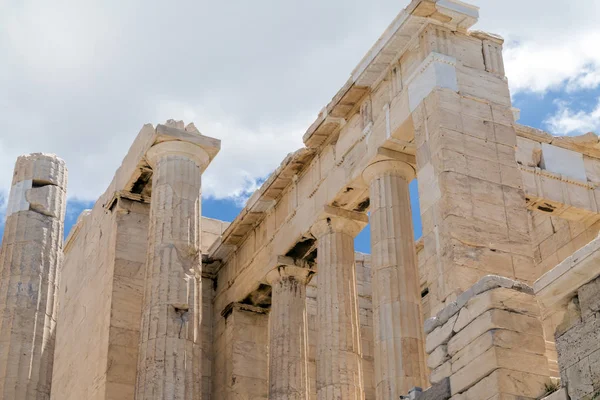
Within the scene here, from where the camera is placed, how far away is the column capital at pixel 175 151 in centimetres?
2367

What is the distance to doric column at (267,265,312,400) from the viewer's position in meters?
23.9

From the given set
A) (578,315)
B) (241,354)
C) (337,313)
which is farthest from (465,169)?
(241,354)

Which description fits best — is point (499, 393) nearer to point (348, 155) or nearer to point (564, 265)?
point (564, 265)

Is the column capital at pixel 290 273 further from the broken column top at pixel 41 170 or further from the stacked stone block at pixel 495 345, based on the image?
the stacked stone block at pixel 495 345

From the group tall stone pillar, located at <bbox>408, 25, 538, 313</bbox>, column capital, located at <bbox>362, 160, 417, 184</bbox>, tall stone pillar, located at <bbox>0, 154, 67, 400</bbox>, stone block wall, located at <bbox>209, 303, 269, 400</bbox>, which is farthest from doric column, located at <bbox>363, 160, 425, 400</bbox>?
tall stone pillar, located at <bbox>0, 154, 67, 400</bbox>

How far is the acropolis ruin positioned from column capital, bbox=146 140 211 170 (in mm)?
47

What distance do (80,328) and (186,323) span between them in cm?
556

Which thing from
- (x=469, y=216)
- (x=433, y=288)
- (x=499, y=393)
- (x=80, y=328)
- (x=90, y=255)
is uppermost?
(x=90, y=255)

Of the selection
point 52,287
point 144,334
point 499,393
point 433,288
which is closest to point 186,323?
point 144,334

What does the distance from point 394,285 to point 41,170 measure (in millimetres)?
8559

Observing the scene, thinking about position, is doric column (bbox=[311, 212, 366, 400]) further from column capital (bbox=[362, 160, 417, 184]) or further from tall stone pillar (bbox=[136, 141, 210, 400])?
tall stone pillar (bbox=[136, 141, 210, 400])

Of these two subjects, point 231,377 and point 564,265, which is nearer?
point 564,265

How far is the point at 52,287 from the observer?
73.8ft

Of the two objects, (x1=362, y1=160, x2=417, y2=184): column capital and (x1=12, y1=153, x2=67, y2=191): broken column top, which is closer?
(x1=362, y1=160, x2=417, y2=184): column capital
